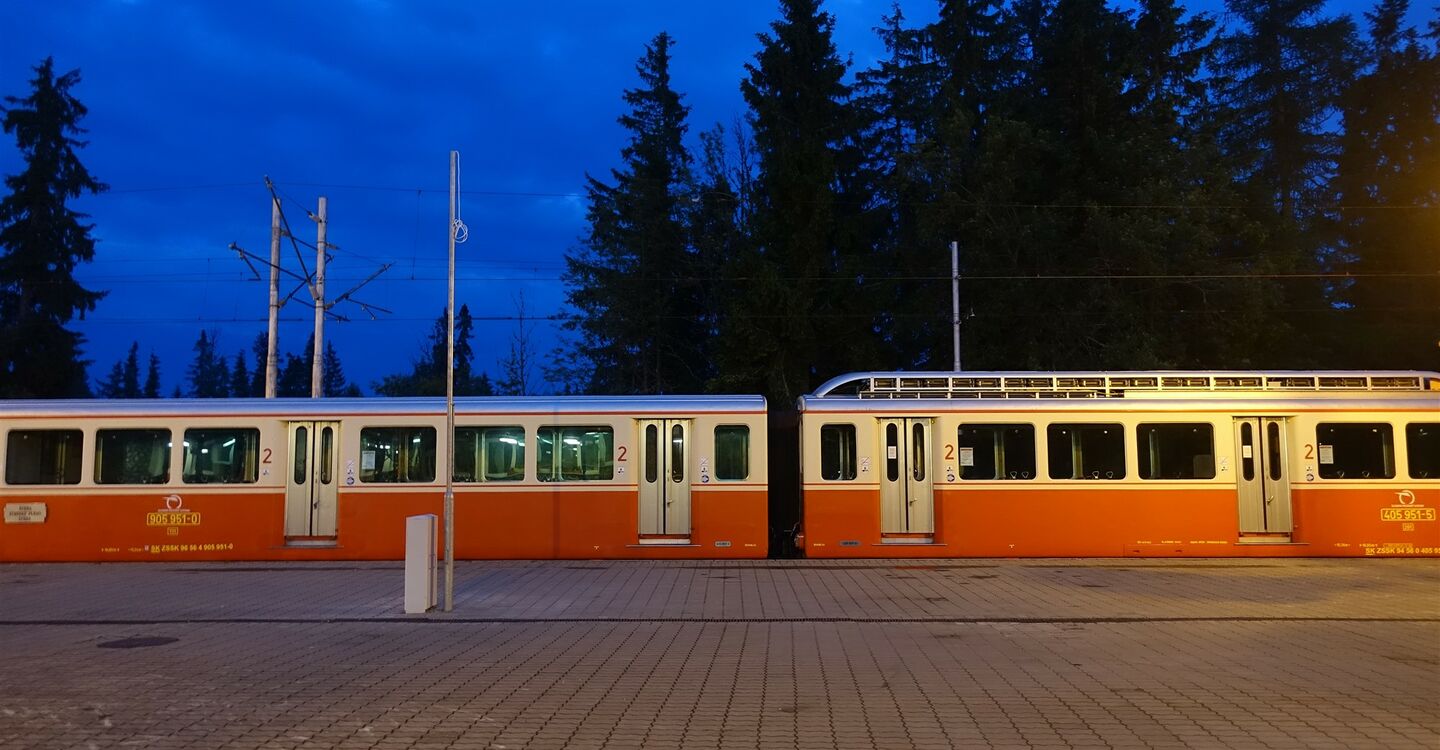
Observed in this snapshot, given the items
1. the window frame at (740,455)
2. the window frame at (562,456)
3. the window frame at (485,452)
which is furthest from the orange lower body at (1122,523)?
the window frame at (485,452)

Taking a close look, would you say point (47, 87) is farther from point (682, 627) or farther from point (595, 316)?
point (682, 627)

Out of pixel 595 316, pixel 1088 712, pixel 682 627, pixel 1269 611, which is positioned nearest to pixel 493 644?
pixel 682 627

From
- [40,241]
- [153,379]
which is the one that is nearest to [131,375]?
[153,379]

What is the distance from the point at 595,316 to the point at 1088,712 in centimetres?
3287

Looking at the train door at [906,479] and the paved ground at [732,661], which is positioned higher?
the train door at [906,479]

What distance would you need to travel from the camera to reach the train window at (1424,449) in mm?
17500

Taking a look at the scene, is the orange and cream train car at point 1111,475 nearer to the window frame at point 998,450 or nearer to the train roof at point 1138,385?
the window frame at point 998,450

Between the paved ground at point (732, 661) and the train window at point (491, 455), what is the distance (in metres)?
2.74

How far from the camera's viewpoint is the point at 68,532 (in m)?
17.7

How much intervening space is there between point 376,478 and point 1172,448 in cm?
1424

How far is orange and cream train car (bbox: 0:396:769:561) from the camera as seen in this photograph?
1764 cm

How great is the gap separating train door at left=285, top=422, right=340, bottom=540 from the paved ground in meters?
2.44

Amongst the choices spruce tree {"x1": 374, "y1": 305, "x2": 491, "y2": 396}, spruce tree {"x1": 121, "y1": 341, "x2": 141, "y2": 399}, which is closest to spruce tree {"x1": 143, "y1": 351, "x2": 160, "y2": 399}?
spruce tree {"x1": 121, "y1": 341, "x2": 141, "y2": 399}

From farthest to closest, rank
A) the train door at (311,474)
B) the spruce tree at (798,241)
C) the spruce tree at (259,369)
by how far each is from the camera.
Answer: the spruce tree at (259,369) → the spruce tree at (798,241) → the train door at (311,474)
